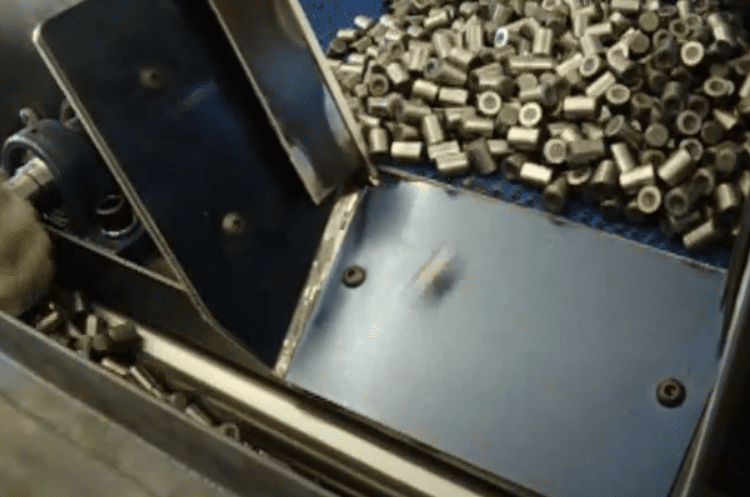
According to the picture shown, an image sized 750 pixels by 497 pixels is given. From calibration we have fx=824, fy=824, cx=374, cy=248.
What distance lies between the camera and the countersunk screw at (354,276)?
4.25 feet

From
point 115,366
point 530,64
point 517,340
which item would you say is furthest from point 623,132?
point 115,366

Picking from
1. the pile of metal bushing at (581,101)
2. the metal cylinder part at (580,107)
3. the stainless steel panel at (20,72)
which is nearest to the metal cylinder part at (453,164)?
the pile of metal bushing at (581,101)

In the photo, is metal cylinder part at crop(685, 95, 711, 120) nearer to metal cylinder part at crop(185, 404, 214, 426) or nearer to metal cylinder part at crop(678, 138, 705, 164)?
metal cylinder part at crop(678, 138, 705, 164)

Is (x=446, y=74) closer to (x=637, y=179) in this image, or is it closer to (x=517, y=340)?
(x=637, y=179)

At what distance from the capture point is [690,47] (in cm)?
151

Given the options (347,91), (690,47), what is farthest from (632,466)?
(347,91)

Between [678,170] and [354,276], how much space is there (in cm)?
57

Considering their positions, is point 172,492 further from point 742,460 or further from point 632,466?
point 632,466

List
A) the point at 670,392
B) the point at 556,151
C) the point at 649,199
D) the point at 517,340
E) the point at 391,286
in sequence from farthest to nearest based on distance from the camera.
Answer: the point at 556,151 → the point at 649,199 → the point at 391,286 → the point at 517,340 → the point at 670,392

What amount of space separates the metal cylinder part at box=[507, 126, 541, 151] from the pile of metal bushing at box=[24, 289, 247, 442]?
0.72m

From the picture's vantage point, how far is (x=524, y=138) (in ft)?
5.00

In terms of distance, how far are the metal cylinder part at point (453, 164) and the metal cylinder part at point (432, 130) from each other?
0.20ft

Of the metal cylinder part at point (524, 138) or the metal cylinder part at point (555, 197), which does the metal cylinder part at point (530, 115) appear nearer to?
the metal cylinder part at point (524, 138)

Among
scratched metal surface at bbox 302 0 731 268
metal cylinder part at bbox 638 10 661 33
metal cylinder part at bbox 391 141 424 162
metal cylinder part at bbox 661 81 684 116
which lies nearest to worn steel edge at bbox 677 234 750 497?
scratched metal surface at bbox 302 0 731 268
